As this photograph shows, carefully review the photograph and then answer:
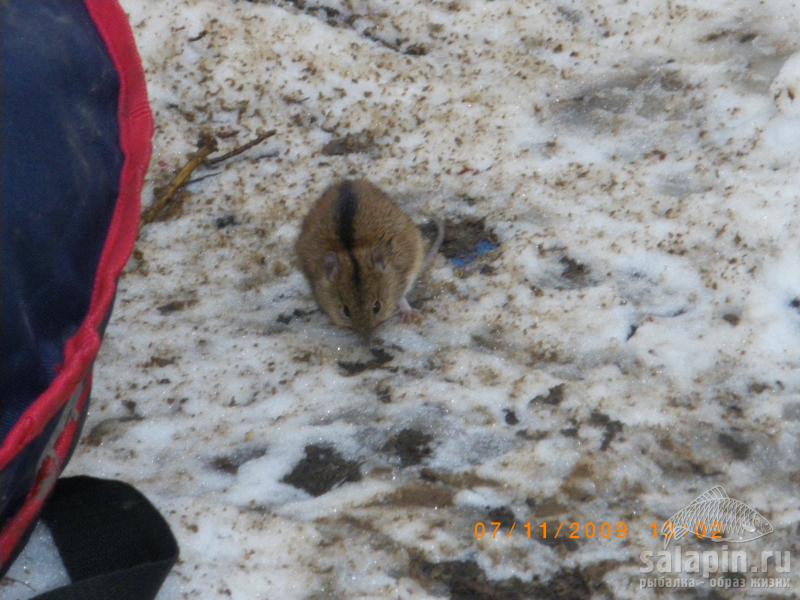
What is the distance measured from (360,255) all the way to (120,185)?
4.10ft

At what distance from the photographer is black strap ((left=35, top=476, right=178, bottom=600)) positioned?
257 cm

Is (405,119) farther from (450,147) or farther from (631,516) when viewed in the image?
(631,516)

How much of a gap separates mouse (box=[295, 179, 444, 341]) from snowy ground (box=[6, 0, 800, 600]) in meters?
0.11

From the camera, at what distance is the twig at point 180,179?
4078mm

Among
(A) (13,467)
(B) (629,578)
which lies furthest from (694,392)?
(A) (13,467)

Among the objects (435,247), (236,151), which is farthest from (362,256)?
(236,151)

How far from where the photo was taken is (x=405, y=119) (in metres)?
4.41

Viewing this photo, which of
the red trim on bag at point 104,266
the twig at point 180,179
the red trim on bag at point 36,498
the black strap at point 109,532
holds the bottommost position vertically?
the black strap at point 109,532

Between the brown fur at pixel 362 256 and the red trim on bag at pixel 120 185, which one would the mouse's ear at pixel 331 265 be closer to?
the brown fur at pixel 362 256

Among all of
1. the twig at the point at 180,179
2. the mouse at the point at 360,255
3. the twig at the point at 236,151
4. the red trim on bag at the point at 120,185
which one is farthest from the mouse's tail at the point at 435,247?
the red trim on bag at the point at 120,185

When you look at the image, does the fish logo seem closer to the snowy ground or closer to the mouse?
the snowy ground
